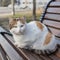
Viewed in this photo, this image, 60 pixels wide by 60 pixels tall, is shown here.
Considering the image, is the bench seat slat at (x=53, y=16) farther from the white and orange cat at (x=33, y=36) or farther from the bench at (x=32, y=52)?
the white and orange cat at (x=33, y=36)

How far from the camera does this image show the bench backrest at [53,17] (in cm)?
280

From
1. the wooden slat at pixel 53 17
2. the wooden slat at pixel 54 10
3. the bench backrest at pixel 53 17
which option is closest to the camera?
the bench backrest at pixel 53 17

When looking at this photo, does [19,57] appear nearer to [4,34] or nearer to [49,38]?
[49,38]

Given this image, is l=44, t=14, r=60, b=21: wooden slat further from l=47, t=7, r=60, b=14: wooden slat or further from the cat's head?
the cat's head

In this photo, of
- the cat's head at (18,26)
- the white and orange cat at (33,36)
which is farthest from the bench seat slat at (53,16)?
the cat's head at (18,26)

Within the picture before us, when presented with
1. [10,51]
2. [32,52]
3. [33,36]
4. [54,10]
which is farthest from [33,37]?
[54,10]

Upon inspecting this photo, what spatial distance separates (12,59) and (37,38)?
299mm

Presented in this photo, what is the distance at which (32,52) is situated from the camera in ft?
6.93

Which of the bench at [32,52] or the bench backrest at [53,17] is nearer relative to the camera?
the bench at [32,52]

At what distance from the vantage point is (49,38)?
2074mm

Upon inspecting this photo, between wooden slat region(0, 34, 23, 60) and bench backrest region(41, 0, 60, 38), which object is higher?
bench backrest region(41, 0, 60, 38)

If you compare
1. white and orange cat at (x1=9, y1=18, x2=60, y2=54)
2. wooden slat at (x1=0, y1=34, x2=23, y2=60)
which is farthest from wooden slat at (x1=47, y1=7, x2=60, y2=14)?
white and orange cat at (x1=9, y1=18, x2=60, y2=54)

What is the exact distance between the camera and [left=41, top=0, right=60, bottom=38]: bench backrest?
2.80 metres

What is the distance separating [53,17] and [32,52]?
1.11m
